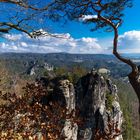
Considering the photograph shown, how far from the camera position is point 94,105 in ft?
149

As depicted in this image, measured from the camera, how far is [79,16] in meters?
10.8

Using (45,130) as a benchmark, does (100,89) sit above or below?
below

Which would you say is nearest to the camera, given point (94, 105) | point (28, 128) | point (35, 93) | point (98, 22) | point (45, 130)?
point (45, 130)

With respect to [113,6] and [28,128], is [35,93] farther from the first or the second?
[113,6]

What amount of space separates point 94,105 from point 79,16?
35350 mm

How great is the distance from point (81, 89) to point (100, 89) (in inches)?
106

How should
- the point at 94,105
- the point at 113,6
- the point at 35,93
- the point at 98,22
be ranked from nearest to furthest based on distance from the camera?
the point at 35,93 < the point at 113,6 < the point at 98,22 < the point at 94,105

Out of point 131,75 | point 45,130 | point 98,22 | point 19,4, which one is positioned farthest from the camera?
point 98,22

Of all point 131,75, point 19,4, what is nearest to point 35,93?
point 19,4

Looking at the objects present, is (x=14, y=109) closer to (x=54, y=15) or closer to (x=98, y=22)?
(x=54, y=15)

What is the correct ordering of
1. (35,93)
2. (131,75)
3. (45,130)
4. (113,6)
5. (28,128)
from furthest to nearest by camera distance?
(113,6), (131,75), (35,93), (28,128), (45,130)

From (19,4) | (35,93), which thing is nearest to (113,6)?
(19,4)

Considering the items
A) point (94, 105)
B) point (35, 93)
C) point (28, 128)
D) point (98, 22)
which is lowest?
point (94, 105)

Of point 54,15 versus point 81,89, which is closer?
point 54,15
